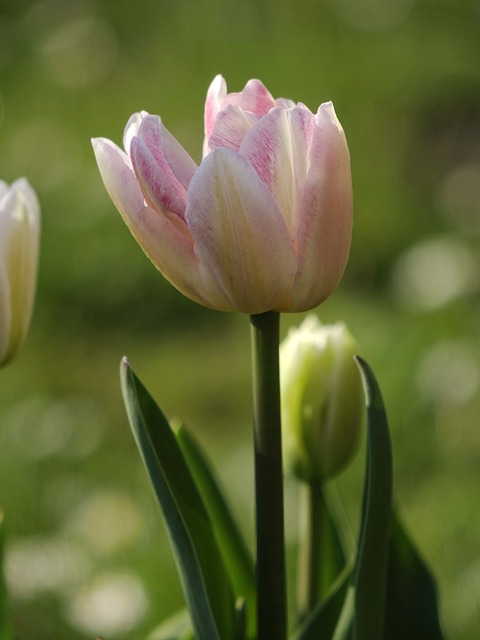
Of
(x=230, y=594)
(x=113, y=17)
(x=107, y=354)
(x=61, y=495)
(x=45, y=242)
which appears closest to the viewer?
(x=230, y=594)

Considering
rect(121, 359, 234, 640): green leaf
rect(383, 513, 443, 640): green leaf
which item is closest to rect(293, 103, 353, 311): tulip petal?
rect(121, 359, 234, 640): green leaf

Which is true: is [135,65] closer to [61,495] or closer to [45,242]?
[45,242]

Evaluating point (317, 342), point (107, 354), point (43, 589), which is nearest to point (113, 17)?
point (107, 354)

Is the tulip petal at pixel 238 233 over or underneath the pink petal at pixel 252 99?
underneath

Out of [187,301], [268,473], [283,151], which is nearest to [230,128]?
[283,151]

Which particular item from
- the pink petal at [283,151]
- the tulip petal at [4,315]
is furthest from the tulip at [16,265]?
the pink petal at [283,151]

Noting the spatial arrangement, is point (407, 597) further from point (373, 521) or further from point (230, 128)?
point (230, 128)

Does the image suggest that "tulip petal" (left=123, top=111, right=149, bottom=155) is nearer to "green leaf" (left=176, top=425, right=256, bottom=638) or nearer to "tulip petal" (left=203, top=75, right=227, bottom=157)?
"tulip petal" (left=203, top=75, right=227, bottom=157)

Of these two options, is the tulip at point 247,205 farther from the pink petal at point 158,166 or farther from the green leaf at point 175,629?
the green leaf at point 175,629
